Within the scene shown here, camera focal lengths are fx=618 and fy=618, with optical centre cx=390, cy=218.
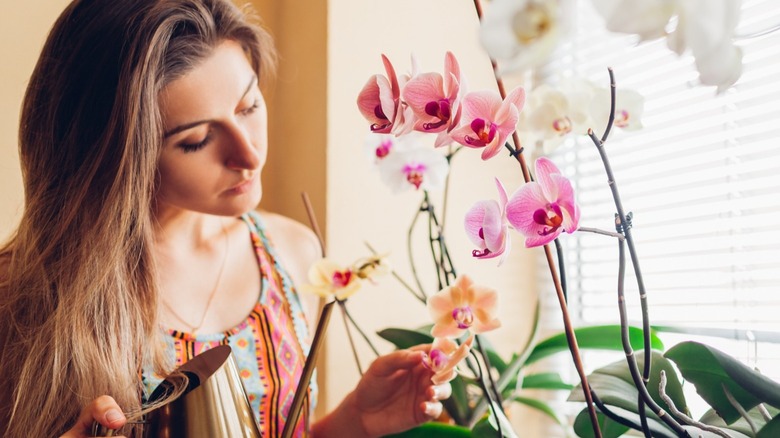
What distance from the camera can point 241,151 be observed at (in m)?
0.75

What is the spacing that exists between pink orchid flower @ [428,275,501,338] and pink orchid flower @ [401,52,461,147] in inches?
7.0

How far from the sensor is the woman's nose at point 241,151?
0.75 meters

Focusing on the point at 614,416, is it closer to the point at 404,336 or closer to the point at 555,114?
the point at 555,114

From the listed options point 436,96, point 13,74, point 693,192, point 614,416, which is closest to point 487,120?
point 436,96

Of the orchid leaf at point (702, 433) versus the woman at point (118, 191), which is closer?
the orchid leaf at point (702, 433)

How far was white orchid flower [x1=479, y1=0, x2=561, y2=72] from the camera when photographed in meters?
0.27

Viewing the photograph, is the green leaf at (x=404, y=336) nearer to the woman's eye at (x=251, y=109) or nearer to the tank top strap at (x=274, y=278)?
the tank top strap at (x=274, y=278)

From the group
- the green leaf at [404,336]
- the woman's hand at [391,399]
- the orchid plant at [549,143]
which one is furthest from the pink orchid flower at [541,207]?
the green leaf at [404,336]

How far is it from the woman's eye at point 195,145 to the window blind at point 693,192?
428 millimetres

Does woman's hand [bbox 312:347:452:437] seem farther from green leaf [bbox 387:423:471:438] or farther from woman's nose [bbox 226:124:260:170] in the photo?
woman's nose [bbox 226:124:260:170]

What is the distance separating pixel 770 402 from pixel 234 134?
1.97ft

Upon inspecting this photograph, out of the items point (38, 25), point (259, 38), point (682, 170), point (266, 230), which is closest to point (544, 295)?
point (682, 170)

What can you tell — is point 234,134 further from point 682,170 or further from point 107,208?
point 682,170

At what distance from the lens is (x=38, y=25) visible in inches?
41.6
